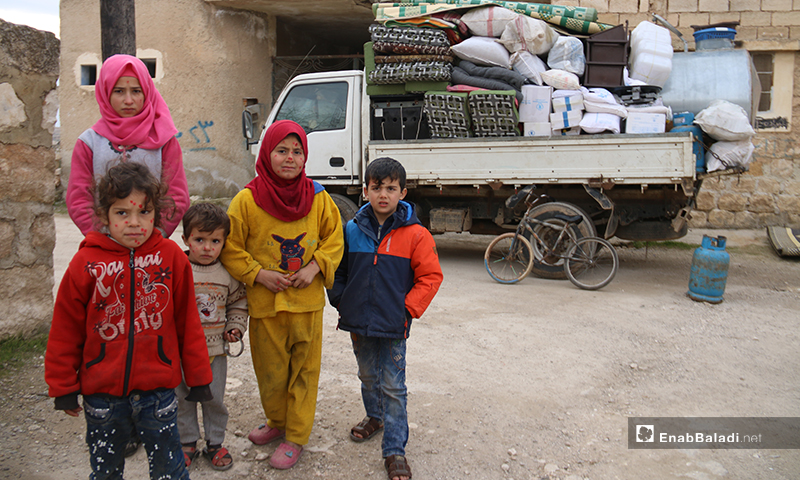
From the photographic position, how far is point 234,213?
220cm

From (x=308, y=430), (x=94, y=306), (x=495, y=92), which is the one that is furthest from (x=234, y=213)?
(x=495, y=92)

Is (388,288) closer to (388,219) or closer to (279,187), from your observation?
(388,219)

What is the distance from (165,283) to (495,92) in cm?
481

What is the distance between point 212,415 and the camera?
2.27m

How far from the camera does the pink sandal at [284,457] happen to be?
7.39ft

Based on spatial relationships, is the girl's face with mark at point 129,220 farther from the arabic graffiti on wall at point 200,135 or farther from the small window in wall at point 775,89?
the small window in wall at point 775,89

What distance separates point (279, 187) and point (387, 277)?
0.57 meters

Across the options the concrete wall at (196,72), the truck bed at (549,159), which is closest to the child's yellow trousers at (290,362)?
the truck bed at (549,159)

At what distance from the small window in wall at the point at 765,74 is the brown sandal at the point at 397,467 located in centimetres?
894

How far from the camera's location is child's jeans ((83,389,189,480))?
168 centimetres

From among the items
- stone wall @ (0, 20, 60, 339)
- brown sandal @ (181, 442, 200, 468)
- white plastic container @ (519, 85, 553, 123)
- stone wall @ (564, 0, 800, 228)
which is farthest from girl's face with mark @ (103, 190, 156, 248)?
stone wall @ (564, 0, 800, 228)

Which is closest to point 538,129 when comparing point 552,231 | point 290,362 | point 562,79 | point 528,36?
point 562,79

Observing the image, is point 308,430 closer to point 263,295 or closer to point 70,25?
point 263,295

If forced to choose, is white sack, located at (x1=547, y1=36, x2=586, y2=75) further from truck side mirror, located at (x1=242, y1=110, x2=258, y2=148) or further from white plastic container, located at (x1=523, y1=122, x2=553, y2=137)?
truck side mirror, located at (x1=242, y1=110, x2=258, y2=148)
